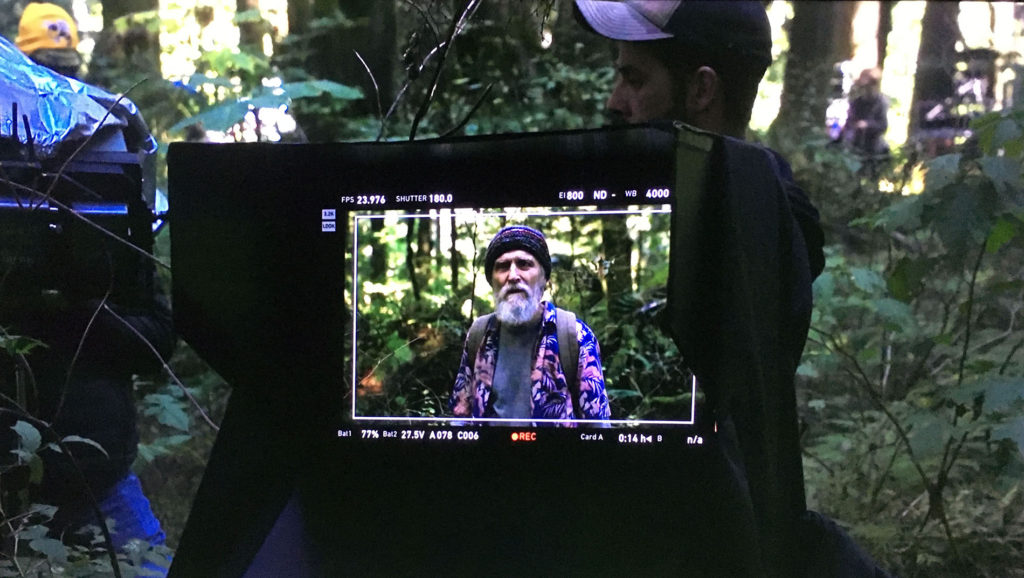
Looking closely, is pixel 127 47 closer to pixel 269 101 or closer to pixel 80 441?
pixel 269 101

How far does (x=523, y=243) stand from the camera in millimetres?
893

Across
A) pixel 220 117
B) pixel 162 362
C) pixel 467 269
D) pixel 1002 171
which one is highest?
pixel 220 117

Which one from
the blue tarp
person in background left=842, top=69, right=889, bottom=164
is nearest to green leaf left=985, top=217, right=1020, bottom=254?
the blue tarp

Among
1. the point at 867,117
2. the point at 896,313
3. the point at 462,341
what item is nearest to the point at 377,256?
the point at 462,341

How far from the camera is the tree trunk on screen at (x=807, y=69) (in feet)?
10.1

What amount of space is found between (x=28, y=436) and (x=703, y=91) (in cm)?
107

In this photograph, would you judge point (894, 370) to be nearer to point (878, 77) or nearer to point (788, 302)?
point (788, 302)

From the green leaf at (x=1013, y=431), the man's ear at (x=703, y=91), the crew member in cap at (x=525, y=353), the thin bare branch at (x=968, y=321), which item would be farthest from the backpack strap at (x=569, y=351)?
the thin bare branch at (x=968, y=321)

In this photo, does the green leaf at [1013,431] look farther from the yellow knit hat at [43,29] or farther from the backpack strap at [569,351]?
the yellow knit hat at [43,29]

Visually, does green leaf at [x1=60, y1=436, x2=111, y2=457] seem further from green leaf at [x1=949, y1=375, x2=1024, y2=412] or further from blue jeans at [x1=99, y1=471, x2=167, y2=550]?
green leaf at [x1=949, y1=375, x2=1024, y2=412]

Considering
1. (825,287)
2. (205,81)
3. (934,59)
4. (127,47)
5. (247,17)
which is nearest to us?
(825,287)

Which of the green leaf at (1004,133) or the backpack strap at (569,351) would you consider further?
the green leaf at (1004,133)

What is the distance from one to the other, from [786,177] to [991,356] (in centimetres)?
75

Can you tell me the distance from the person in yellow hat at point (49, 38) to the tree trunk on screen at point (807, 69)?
2.40m
